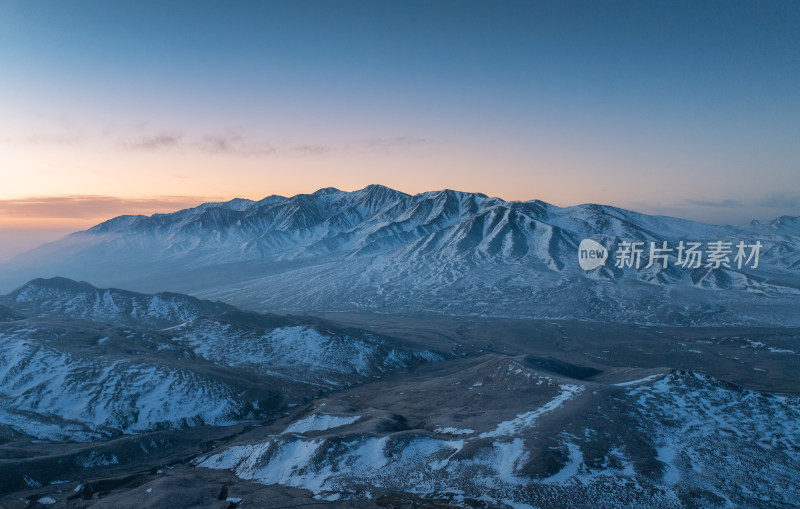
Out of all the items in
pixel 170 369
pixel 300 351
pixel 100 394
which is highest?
pixel 170 369

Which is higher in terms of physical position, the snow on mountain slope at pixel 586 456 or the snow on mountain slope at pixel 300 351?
the snow on mountain slope at pixel 586 456

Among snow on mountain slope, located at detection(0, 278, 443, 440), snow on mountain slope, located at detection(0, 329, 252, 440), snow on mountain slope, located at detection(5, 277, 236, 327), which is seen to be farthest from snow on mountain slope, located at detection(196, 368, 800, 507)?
snow on mountain slope, located at detection(5, 277, 236, 327)

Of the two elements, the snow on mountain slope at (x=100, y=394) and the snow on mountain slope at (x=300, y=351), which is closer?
the snow on mountain slope at (x=100, y=394)

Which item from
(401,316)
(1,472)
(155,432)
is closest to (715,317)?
(401,316)

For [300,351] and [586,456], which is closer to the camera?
[586,456]

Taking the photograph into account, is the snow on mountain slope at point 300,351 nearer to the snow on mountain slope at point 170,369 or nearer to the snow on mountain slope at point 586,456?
the snow on mountain slope at point 170,369

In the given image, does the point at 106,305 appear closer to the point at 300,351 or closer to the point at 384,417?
the point at 300,351

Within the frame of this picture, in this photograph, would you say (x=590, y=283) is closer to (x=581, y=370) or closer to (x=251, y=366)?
(x=581, y=370)

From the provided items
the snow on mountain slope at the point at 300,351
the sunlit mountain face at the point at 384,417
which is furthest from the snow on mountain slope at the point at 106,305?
the snow on mountain slope at the point at 300,351

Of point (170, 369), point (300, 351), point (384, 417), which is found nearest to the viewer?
point (384, 417)

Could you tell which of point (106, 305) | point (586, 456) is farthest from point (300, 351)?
point (106, 305)

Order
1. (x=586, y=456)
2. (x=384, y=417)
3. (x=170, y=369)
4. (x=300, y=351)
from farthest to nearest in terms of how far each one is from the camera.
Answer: (x=300, y=351) → (x=170, y=369) → (x=384, y=417) → (x=586, y=456)
